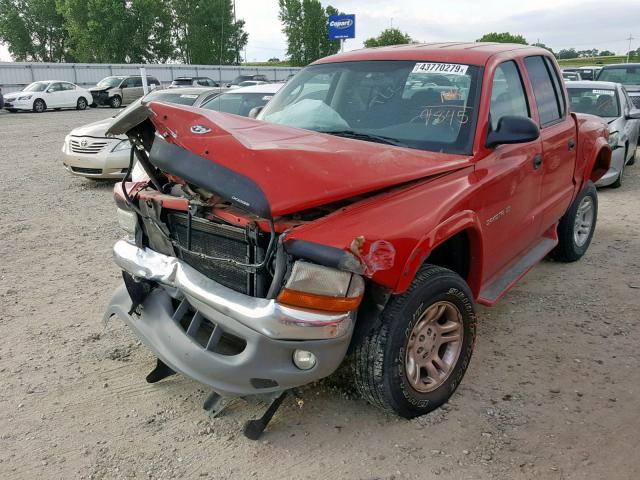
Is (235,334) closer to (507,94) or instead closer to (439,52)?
(439,52)

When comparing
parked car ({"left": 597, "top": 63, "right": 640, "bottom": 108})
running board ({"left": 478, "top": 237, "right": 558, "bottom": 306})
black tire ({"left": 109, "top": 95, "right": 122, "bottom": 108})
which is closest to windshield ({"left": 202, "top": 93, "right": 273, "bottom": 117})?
running board ({"left": 478, "top": 237, "right": 558, "bottom": 306})

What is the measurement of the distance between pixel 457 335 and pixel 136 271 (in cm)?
181

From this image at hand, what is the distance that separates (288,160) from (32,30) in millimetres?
75049

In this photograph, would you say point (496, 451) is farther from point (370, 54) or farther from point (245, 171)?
point (370, 54)

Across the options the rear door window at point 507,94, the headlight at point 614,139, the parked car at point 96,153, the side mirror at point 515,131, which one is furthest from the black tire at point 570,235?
the parked car at point 96,153

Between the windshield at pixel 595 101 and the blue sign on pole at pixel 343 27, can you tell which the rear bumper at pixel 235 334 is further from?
the blue sign on pole at pixel 343 27

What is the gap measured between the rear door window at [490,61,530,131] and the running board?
1029mm

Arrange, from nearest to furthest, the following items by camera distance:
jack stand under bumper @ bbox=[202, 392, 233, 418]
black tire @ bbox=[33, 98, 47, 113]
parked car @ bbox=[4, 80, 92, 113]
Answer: jack stand under bumper @ bbox=[202, 392, 233, 418], parked car @ bbox=[4, 80, 92, 113], black tire @ bbox=[33, 98, 47, 113]

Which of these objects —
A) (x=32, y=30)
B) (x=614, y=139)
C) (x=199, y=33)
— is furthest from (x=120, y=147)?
(x=32, y=30)

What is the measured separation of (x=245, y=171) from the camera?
96.9 inches

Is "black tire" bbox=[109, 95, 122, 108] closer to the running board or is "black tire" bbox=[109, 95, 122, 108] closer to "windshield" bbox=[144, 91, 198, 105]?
"windshield" bbox=[144, 91, 198, 105]

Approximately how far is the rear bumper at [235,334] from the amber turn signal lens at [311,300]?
30 millimetres

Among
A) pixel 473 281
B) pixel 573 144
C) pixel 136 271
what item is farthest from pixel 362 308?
pixel 573 144

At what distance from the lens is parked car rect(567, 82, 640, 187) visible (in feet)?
26.9
